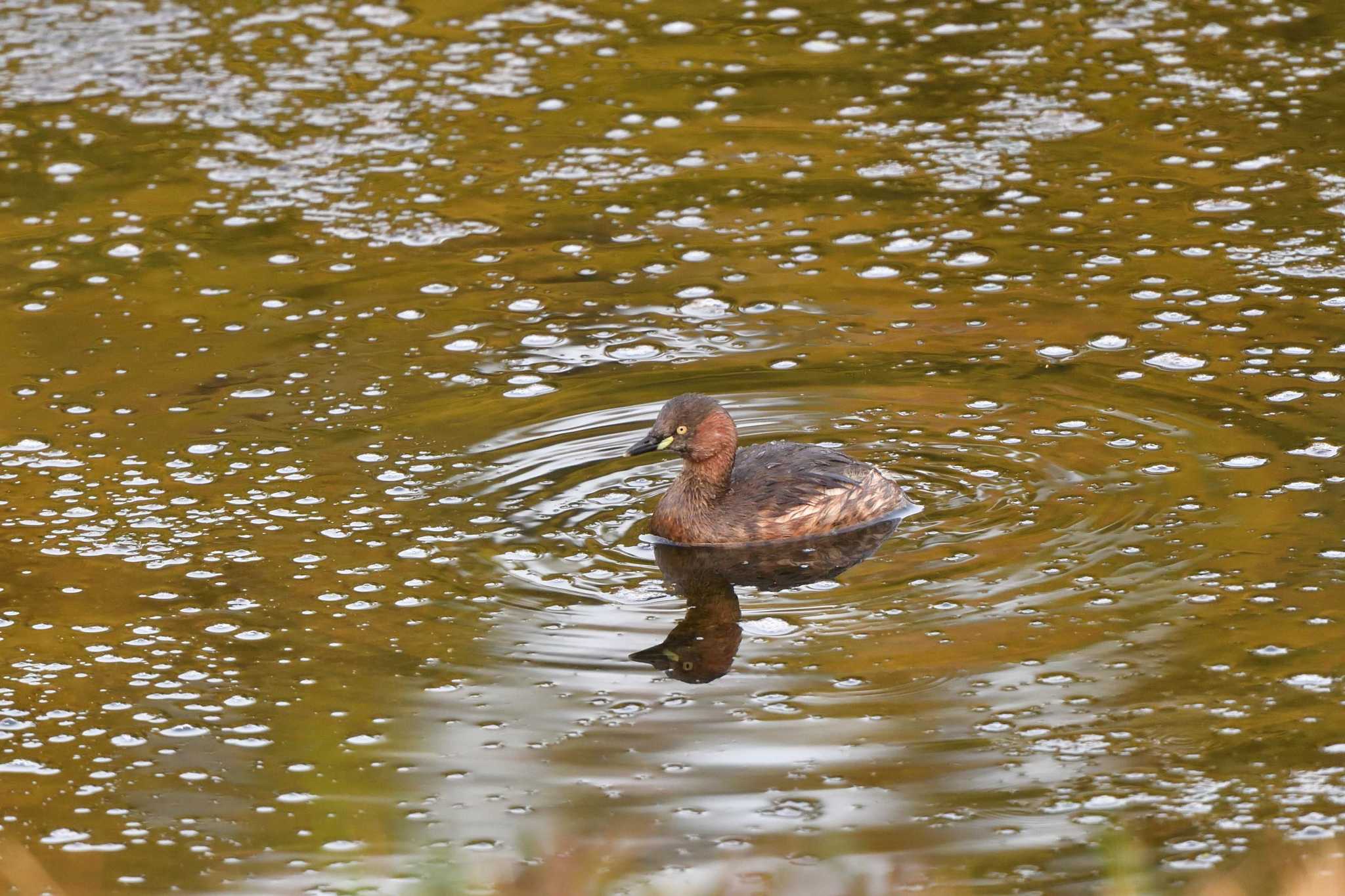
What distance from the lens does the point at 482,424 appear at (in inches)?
354

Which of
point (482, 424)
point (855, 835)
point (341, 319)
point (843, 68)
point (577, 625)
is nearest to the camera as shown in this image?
point (855, 835)

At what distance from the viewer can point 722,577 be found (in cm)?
778

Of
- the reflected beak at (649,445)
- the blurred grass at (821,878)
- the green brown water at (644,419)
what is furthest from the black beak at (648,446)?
the blurred grass at (821,878)

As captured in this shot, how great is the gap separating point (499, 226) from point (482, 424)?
258cm

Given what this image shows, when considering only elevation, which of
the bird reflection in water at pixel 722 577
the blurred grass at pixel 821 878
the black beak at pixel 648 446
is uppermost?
the blurred grass at pixel 821 878

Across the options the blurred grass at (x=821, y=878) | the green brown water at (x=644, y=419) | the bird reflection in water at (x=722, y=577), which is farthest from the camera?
the bird reflection in water at (x=722, y=577)

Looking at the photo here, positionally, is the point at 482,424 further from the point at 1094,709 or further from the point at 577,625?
the point at 1094,709

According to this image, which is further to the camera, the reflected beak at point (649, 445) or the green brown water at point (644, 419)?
the reflected beak at point (649, 445)

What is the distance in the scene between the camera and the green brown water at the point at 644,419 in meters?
6.15

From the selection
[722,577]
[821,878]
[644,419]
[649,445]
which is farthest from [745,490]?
[821,878]

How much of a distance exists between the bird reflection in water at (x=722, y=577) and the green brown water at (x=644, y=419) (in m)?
0.11

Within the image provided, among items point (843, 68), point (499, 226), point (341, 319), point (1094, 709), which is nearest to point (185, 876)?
point (1094, 709)

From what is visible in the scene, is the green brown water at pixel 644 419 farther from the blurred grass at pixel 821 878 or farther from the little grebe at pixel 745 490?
the little grebe at pixel 745 490

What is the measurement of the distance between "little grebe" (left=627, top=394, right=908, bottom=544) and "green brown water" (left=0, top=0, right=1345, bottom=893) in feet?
0.70
